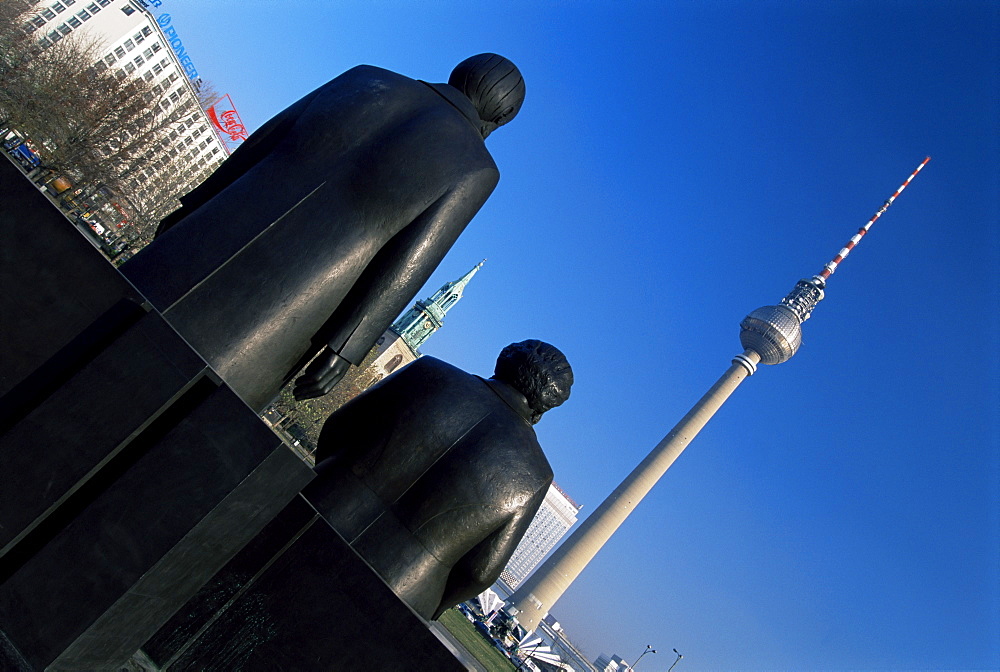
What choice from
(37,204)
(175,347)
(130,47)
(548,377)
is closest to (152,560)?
(175,347)

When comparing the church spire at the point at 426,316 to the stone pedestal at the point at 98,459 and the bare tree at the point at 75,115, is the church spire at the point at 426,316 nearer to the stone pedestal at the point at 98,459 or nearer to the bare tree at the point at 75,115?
the bare tree at the point at 75,115

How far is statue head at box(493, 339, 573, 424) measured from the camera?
12.0 ft

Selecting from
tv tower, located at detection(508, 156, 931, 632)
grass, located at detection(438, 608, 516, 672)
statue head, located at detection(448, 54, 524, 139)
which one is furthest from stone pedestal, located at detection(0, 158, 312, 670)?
tv tower, located at detection(508, 156, 931, 632)

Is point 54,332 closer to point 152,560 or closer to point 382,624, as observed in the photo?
point 152,560

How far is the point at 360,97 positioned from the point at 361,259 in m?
0.93

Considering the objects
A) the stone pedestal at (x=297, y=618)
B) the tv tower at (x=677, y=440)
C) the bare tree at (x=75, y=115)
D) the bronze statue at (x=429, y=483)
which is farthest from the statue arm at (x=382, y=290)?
the tv tower at (x=677, y=440)

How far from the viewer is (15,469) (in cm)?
182

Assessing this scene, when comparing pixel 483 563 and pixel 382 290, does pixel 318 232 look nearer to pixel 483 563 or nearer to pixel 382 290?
pixel 382 290

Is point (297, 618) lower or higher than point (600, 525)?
lower

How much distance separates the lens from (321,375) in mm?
2770

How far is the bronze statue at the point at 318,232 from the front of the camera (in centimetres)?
259

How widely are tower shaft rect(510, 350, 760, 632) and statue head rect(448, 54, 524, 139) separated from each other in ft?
167

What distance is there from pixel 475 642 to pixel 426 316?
139 feet

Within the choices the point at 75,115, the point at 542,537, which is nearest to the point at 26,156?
the point at 75,115
